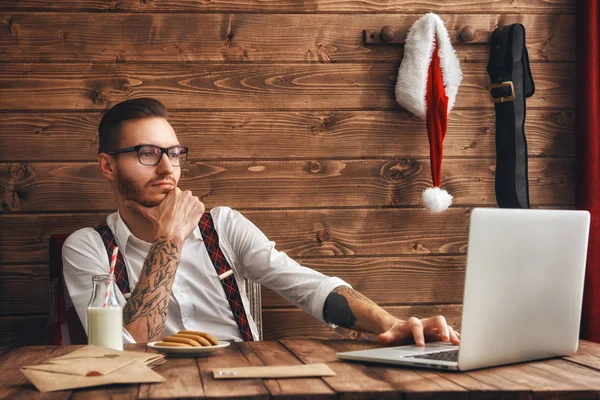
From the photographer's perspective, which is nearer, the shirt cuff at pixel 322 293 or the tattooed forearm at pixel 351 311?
the tattooed forearm at pixel 351 311

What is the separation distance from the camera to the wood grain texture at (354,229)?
2.45 meters

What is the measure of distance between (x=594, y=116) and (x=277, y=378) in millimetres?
1754

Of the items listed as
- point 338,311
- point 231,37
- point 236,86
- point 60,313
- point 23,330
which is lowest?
point 23,330

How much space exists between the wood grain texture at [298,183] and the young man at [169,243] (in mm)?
180

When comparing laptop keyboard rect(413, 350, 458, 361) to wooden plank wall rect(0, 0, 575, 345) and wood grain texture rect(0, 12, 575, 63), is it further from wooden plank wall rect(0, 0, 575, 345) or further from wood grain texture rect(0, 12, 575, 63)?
wood grain texture rect(0, 12, 575, 63)

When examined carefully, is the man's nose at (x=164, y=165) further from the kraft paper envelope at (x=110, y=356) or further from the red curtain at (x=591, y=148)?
the red curtain at (x=591, y=148)

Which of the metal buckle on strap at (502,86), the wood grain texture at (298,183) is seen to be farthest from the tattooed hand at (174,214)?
the metal buckle on strap at (502,86)

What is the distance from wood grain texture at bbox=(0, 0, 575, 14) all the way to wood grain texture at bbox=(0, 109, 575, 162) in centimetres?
35

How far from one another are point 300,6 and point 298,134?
1.42ft

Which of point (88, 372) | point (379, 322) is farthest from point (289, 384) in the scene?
point (379, 322)

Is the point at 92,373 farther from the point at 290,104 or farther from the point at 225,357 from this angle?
the point at 290,104

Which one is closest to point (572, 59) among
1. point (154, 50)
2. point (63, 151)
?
point (154, 50)

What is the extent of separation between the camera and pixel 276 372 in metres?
1.17

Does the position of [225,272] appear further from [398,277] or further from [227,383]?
[227,383]
